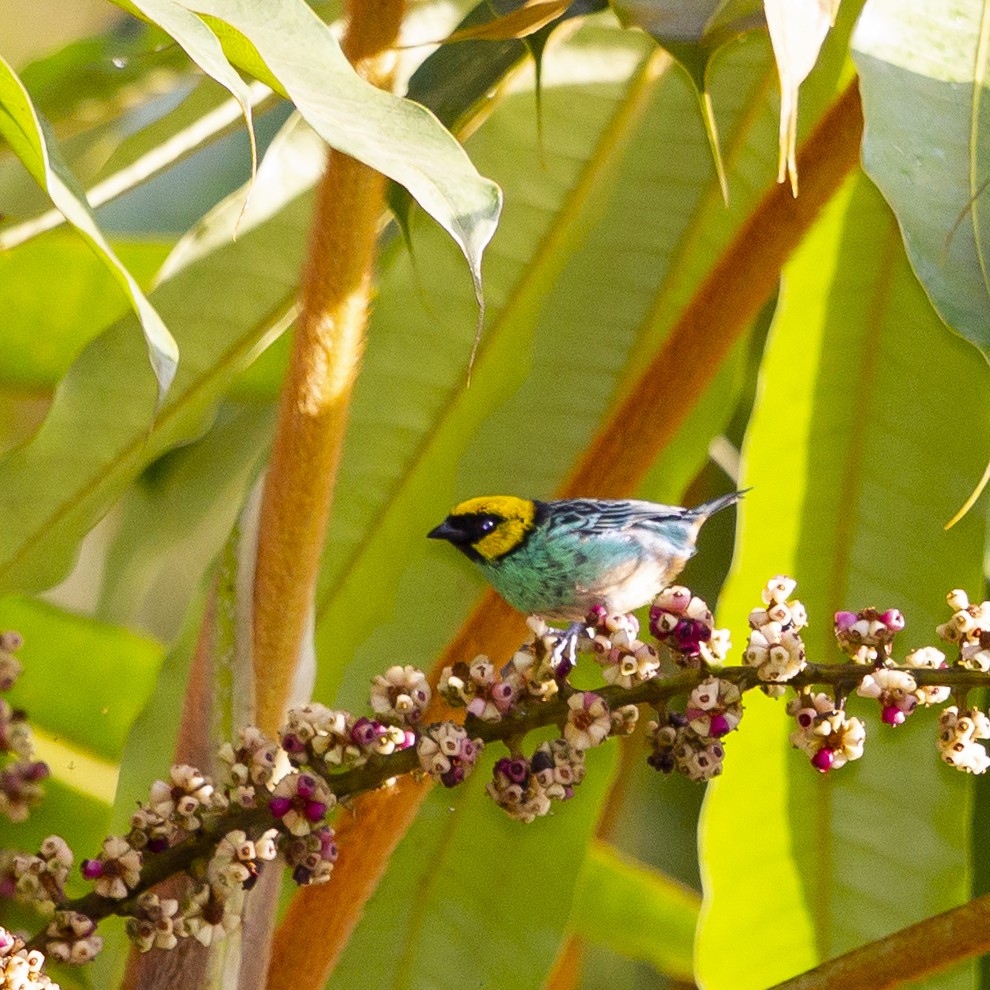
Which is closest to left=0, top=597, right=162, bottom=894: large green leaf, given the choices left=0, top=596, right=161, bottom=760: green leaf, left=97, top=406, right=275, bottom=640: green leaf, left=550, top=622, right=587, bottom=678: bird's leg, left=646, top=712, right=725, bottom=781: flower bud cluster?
left=0, top=596, right=161, bottom=760: green leaf

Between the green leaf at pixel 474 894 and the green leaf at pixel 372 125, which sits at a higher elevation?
the green leaf at pixel 372 125

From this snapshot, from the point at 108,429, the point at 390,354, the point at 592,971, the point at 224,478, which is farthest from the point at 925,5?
the point at 592,971

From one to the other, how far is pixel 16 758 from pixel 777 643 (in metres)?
0.33

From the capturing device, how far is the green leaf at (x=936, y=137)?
1.52 feet

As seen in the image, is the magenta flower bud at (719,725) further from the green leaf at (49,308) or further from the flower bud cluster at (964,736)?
the green leaf at (49,308)

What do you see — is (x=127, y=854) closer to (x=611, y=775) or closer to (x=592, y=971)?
(x=611, y=775)

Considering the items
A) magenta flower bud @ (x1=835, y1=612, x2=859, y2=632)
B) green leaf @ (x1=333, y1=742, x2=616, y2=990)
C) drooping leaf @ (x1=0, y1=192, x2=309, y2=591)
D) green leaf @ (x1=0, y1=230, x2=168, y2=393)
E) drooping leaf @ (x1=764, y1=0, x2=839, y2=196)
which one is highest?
drooping leaf @ (x1=764, y1=0, x2=839, y2=196)

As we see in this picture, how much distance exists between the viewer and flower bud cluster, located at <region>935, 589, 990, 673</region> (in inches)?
18.6

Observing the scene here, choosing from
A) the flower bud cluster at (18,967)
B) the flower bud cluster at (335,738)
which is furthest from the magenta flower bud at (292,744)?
the flower bud cluster at (18,967)

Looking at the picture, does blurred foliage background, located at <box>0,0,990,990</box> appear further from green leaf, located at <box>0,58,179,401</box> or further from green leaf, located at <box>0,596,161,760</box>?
green leaf, located at <box>0,58,179,401</box>

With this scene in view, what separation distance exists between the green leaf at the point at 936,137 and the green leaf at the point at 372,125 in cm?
16

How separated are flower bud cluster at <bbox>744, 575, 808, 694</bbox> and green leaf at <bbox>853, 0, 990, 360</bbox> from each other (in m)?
0.11

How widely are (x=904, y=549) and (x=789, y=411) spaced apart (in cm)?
11

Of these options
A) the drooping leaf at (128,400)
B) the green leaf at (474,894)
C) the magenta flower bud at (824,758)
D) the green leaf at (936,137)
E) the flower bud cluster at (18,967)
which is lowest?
the green leaf at (474,894)
